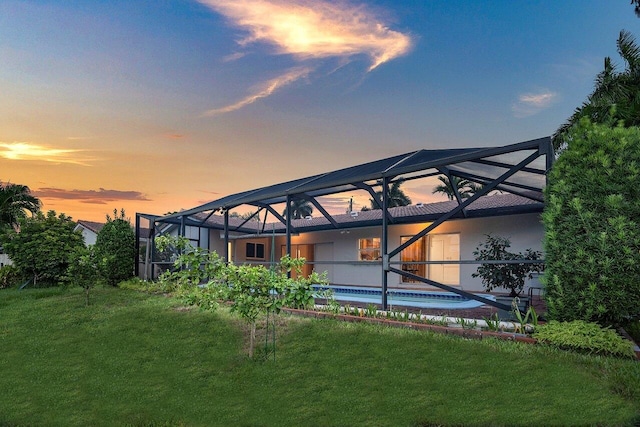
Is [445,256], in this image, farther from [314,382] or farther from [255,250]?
[255,250]

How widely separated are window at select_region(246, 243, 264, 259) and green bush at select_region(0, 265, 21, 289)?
10.5 m

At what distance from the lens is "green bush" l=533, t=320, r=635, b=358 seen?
18.9 feet

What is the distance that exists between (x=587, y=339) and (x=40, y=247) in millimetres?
19727

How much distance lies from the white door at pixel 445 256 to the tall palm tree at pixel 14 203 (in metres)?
22.5

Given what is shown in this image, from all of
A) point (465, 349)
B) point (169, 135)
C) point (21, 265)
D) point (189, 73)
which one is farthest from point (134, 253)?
point (465, 349)

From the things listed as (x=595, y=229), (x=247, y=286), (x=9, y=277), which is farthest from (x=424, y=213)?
(x=9, y=277)

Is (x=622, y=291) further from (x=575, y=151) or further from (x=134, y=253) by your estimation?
(x=134, y=253)

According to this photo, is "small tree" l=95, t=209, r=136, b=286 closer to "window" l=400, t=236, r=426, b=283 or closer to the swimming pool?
the swimming pool

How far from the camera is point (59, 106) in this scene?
14117 millimetres

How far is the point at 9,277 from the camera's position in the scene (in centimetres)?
1983

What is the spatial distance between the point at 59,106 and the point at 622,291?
1546 cm

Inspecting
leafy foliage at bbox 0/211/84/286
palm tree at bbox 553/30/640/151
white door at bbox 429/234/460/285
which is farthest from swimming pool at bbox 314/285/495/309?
leafy foliage at bbox 0/211/84/286

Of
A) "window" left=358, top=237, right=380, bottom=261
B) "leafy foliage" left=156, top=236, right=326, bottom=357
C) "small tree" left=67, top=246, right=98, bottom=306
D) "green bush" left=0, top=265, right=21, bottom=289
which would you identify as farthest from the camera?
"green bush" left=0, top=265, right=21, bottom=289

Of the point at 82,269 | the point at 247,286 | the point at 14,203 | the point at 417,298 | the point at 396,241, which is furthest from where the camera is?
the point at 14,203
